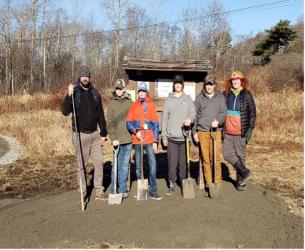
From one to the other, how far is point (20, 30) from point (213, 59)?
22.0 m

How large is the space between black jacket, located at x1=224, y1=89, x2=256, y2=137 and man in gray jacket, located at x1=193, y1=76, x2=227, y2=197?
1.05 ft

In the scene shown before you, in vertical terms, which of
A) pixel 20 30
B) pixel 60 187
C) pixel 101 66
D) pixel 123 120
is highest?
pixel 20 30

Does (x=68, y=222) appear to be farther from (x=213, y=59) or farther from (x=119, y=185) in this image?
(x=213, y=59)

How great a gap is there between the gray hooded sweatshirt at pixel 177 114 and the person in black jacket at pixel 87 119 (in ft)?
3.44

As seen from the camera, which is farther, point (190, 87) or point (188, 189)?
point (190, 87)

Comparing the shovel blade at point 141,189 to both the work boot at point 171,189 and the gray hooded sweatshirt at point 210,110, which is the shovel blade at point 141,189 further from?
the gray hooded sweatshirt at point 210,110

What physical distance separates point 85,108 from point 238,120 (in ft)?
8.27

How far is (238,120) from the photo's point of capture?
7336 millimetres

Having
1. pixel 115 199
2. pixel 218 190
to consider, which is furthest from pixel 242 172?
pixel 115 199

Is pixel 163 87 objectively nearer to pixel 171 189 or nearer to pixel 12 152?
pixel 12 152

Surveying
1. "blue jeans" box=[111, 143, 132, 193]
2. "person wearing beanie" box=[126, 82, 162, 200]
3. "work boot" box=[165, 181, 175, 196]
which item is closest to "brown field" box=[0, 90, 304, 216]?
"blue jeans" box=[111, 143, 132, 193]

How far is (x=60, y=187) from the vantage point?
28.4 ft

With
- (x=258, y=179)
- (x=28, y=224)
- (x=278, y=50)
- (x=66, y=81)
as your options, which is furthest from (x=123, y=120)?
(x=66, y=81)

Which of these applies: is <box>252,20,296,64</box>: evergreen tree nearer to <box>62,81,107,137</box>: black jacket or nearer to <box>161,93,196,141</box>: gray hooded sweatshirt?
<box>161,93,196,141</box>: gray hooded sweatshirt
